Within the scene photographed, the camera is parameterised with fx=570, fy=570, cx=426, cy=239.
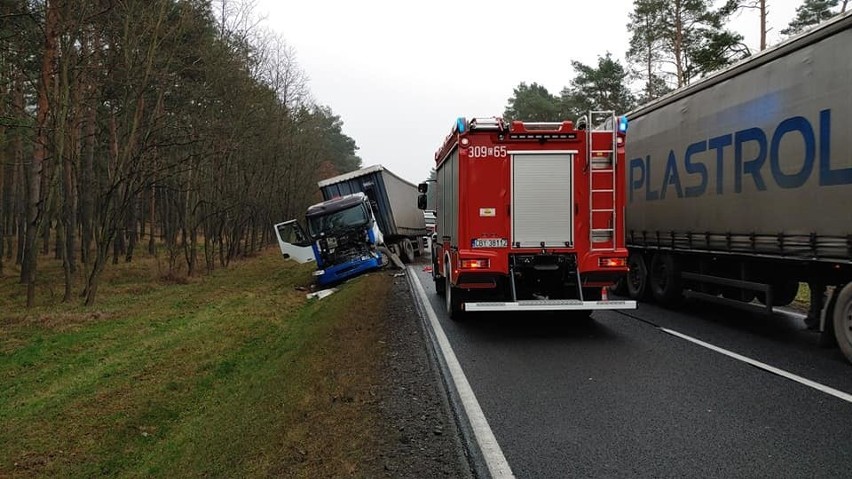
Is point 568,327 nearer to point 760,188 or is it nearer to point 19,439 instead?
point 760,188

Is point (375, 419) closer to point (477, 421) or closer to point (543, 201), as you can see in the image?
point (477, 421)

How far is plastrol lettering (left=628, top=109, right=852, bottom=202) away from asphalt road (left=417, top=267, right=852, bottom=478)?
6.91 ft

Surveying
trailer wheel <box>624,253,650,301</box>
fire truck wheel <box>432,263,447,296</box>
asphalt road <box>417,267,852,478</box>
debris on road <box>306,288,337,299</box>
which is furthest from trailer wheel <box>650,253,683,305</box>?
debris on road <box>306,288,337,299</box>

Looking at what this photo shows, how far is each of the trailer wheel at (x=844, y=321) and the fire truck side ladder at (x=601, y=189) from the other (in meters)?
2.67

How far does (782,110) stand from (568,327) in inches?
161

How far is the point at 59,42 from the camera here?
1468 centimetres

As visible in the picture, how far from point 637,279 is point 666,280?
1185mm

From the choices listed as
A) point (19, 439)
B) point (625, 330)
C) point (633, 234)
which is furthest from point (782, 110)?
point (19, 439)

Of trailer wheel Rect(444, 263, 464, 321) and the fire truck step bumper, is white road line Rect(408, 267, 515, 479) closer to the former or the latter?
the fire truck step bumper

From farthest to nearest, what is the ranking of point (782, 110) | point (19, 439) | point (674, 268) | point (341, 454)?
1. point (674, 268)
2. point (782, 110)
3. point (19, 439)
4. point (341, 454)

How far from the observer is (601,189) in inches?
318

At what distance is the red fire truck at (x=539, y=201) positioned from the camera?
8031mm

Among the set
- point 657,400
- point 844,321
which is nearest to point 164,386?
point 657,400

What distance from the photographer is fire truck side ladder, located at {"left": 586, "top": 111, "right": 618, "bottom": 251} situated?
26.4 ft
